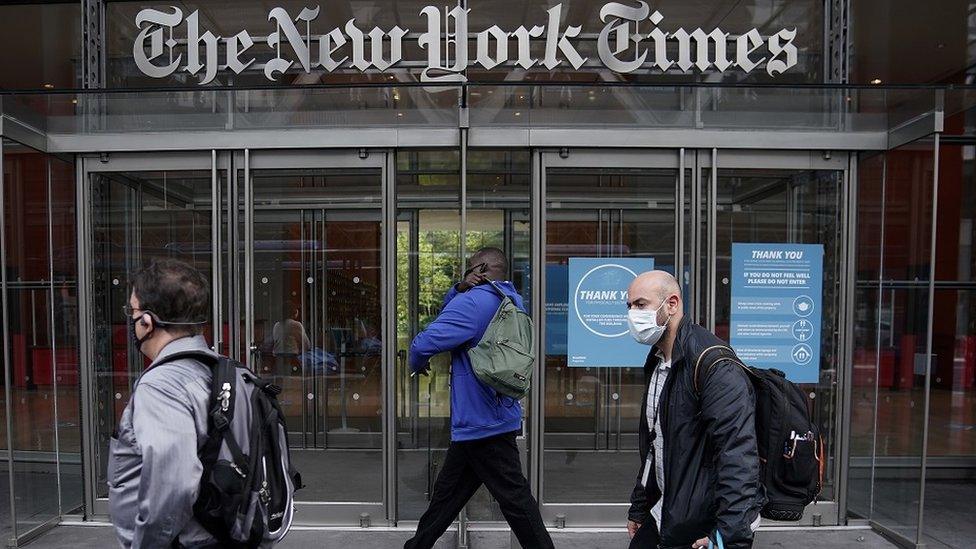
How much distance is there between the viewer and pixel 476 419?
11.6ft

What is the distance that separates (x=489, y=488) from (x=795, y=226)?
11.7 feet

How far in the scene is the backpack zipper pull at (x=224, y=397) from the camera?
6.28 feet

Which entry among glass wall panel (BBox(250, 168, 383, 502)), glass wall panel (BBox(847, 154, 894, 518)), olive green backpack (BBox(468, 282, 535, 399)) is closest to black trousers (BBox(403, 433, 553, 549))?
olive green backpack (BBox(468, 282, 535, 399))

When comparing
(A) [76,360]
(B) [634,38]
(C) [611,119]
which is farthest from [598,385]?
(A) [76,360]

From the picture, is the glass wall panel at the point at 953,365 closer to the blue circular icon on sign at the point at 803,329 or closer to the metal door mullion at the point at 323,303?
the blue circular icon on sign at the point at 803,329

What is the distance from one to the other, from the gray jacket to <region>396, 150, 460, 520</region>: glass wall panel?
10.3 feet

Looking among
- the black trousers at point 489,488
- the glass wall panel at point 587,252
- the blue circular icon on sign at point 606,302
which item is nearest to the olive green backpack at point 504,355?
the black trousers at point 489,488

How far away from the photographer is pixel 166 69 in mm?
5133

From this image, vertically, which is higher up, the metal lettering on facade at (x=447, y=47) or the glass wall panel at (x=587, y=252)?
the metal lettering on facade at (x=447, y=47)

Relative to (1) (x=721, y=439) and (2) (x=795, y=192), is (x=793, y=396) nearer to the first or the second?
(1) (x=721, y=439)

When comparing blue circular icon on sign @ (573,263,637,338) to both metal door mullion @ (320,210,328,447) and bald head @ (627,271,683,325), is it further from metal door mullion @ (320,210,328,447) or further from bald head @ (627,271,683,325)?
metal door mullion @ (320,210,328,447)

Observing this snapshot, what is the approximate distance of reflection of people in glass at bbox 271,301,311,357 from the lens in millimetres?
5699

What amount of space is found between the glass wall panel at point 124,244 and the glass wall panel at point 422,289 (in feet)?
5.36

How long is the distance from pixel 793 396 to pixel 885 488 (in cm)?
348
